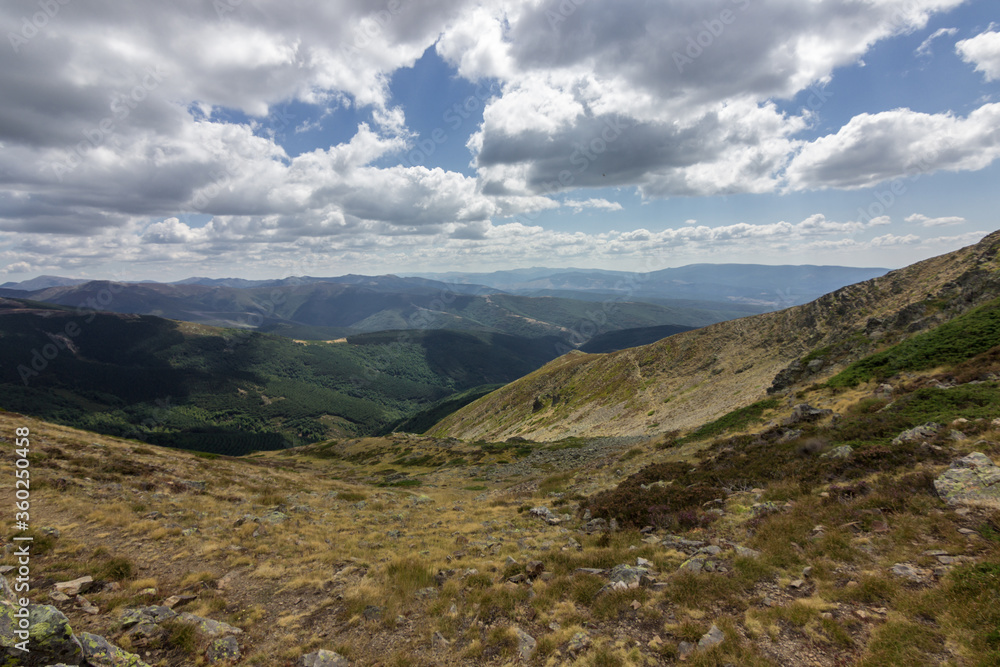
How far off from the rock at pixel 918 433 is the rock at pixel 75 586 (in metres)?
28.2

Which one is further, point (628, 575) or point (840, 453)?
point (840, 453)

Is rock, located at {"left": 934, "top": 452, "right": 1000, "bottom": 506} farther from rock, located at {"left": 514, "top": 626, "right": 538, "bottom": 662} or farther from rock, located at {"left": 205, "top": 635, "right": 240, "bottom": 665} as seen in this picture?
rock, located at {"left": 205, "top": 635, "right": 240, "bottom": 665}

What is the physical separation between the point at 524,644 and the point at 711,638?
176 inches

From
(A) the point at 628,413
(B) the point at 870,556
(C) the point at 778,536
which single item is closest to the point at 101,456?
(C) the point at 778,536

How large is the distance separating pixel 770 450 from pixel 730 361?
1995 inches

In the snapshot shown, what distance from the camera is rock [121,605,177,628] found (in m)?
9.84

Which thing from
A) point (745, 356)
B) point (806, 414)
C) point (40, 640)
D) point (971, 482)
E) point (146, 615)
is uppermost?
point (971, 482)

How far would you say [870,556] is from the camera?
31.9ft

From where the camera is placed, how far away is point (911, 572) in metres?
8.59

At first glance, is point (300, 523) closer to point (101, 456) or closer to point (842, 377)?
point (101, 456)

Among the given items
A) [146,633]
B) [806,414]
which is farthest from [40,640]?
[806,414]

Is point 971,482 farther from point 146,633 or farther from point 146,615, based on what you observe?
point 146,615

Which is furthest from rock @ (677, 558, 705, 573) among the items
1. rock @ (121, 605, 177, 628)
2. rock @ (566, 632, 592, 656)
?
rock @ (121, 605, 177, 628)

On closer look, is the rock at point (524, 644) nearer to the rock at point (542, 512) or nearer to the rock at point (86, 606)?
the rock at point (542, 512)
